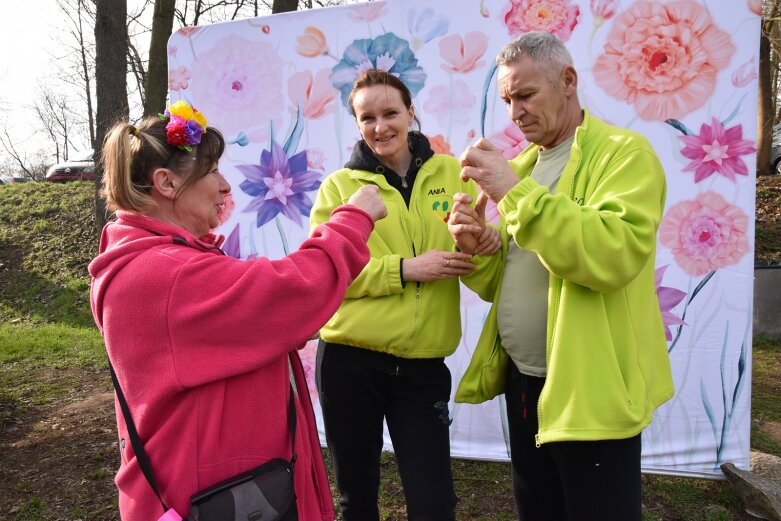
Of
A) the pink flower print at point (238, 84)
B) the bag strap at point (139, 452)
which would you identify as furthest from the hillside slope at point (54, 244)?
the bag strap at point (139, 452)

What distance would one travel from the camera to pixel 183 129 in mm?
1250

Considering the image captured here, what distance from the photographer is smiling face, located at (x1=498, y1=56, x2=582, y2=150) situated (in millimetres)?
1451

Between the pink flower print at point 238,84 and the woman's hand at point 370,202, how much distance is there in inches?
77.8

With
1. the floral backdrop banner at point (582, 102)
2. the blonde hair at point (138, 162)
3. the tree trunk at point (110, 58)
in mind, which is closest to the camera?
the blonde hair at point (138, 162)

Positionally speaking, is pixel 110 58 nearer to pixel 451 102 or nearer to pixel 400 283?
pixel 451 102

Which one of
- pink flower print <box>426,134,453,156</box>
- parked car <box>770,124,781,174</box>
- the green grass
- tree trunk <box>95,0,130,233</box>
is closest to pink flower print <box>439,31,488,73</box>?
pink flower print <box>426,134,453,156</box>

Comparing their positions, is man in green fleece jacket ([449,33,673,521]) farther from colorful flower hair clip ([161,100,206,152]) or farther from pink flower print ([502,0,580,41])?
pink flower print ([502,0,580,41])

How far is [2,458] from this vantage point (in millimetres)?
3408

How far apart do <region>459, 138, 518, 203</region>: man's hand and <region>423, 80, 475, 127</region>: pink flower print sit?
1.54 metres

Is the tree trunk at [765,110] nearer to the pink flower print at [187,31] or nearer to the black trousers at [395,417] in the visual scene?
the pink flower print at [187,31]

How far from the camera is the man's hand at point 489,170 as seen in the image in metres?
1.38

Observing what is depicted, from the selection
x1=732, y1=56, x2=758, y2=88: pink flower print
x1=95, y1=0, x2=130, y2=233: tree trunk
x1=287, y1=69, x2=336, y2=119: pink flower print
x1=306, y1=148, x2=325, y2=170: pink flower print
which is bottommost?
x1=306, y1=148, x2=325, y2=170: pink flower print

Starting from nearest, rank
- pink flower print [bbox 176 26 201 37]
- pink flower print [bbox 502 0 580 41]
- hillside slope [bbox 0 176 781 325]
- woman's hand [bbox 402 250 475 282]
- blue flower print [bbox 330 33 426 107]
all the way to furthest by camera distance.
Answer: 1. woman's hand [bbox 402 250 475 282]
2. pink flower print [bbox 502 0 580 41]
3. blue flower print [bbox 330 33 426 107]
4. pink flower print [bbox 176 26 201 37]
5. hillside slope [bbox 0 176 781 325]

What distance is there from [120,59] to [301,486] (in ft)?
23.2
